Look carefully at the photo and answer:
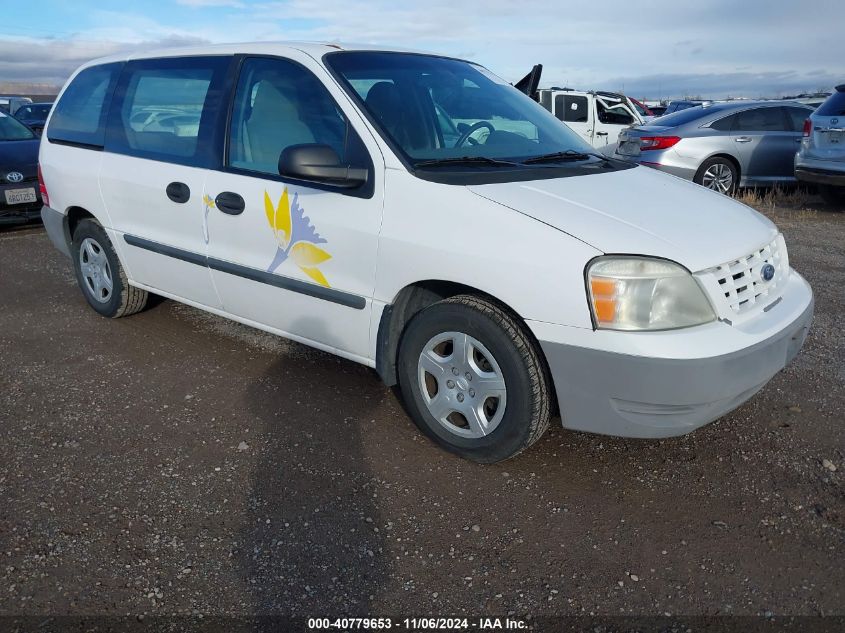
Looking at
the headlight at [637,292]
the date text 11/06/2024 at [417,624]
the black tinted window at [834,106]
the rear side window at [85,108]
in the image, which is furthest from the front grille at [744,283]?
the black tinted window at [834,106]

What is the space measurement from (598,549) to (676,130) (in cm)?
862

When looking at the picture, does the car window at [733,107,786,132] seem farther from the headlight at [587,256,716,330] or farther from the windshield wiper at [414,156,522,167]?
the headlight at [587,256,716,330]

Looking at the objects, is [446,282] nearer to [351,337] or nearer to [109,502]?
[351,337]

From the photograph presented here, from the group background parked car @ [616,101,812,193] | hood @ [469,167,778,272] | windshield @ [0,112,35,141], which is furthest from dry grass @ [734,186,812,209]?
windshield @ [0,112,35,141]

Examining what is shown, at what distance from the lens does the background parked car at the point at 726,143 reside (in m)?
9.88

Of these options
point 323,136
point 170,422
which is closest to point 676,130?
point 323,136

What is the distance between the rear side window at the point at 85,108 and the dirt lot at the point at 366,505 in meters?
1.63

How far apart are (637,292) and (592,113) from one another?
11946mm

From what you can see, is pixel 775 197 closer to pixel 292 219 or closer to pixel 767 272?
pixel 767 272

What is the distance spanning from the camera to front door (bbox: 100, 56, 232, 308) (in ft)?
13.0

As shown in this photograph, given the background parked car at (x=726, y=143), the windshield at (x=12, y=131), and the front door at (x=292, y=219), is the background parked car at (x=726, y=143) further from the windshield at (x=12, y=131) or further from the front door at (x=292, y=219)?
the windshield at (x=12, y=131)

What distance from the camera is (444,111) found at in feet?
12.2

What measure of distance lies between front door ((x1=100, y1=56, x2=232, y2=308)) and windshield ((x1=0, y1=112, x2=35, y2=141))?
550cm

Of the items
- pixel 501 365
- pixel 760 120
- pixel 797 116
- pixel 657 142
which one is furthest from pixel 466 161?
pixel 797 116
